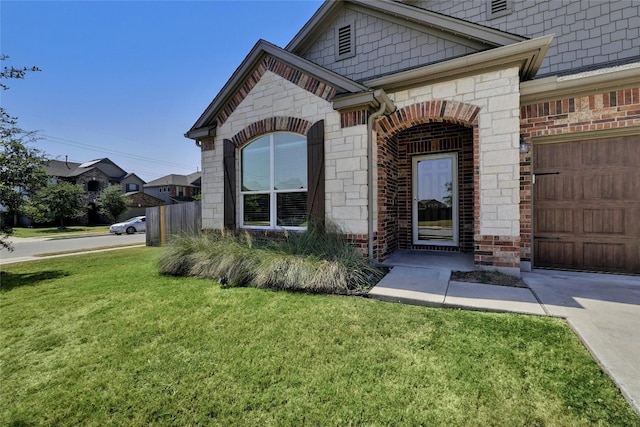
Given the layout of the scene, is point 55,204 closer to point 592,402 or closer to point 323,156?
point 323,156

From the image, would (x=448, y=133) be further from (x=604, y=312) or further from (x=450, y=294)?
(x=604, y=312)

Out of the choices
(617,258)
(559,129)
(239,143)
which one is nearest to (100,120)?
(239,143)

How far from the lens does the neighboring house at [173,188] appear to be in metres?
40.8

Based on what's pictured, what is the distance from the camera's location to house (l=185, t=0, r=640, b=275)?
4609mm

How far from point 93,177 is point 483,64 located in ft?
134

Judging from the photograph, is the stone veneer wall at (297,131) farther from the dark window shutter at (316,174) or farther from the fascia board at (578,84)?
the fascia board at (578,84)

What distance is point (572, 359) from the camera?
2250mm

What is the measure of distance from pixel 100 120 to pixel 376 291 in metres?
24.6

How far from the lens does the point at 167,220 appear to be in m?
11.6

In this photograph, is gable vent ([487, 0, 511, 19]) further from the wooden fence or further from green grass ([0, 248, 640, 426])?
the wooden fence

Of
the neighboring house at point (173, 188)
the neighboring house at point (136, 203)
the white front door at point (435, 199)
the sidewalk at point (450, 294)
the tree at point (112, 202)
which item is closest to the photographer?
the sidewalk at point (450, 294)

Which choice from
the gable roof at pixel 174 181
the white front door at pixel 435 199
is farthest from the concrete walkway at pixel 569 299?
the gable roof at pixel 174 181

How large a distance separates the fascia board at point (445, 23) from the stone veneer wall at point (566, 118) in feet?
4.66

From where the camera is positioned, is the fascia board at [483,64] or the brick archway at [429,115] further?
the brick archway at [429,115]
